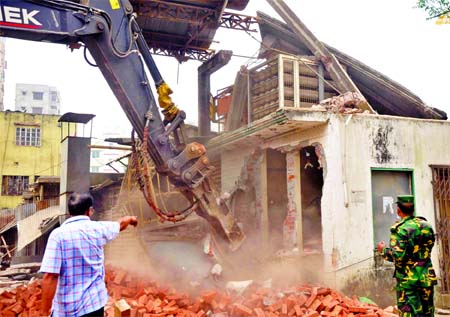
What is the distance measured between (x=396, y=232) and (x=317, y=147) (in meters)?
4.11

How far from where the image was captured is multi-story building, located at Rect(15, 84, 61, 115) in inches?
2863

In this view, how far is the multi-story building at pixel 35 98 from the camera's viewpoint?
239 feet

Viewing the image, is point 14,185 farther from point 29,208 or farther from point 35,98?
point 35,98

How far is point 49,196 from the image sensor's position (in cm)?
2275

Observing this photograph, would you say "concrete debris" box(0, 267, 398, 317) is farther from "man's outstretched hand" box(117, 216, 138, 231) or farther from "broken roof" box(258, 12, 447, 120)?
"broken roof" box(258, 12, 447, 120)

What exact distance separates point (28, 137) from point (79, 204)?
34.8m

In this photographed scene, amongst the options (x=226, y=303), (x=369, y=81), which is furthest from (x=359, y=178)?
(x=369, y=81)

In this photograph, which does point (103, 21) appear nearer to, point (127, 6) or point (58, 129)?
point (127, 6)

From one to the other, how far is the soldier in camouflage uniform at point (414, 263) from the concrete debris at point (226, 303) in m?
1.66

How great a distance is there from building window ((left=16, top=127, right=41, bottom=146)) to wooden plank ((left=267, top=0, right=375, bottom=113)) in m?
28.4

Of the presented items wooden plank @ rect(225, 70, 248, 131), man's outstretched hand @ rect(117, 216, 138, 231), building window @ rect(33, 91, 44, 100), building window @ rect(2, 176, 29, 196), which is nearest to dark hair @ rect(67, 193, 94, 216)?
man's outstretched hand @ rect(117, 216, 138, 231)

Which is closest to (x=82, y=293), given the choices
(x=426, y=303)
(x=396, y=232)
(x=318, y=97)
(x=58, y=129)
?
(x=396, y=232)

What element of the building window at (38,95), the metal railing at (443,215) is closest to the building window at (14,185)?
the metal railing at (443,215)

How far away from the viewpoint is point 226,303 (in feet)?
23.0
